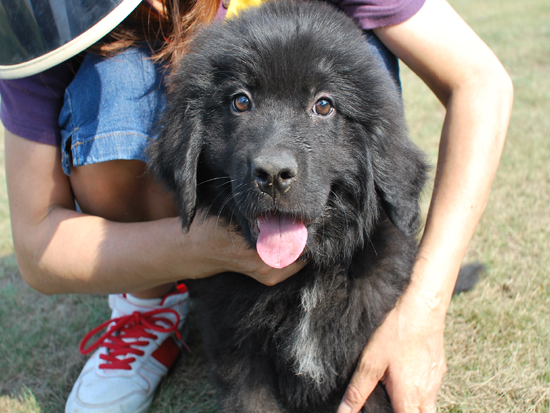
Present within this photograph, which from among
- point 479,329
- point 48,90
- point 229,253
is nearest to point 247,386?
point 229,253

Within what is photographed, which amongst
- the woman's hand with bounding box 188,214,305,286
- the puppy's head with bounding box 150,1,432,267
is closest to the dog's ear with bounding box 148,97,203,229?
the puppy's head with bounding box 150,1,432,267

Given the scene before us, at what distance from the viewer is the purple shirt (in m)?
1.92

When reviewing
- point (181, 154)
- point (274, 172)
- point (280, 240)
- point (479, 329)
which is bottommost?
point (479, 329)

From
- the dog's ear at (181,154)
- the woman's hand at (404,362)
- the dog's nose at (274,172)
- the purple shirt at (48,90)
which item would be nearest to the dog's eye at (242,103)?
the dog's ear at (181,154)

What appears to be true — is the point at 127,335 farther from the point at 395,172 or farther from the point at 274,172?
the point at 395,172

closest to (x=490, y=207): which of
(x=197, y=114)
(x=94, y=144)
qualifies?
(x=197, y=114)

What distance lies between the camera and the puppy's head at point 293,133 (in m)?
1.51

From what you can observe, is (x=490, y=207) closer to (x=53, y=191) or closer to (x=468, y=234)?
(x=468, y=234)

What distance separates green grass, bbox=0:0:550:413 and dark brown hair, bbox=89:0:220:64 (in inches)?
60.3

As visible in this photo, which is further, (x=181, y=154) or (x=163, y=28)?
(x=163, y=28)

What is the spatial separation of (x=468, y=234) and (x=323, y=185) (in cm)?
67

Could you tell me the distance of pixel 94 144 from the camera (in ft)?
6.52

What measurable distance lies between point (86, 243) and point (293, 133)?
1074 mm

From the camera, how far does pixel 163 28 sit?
2057mm
